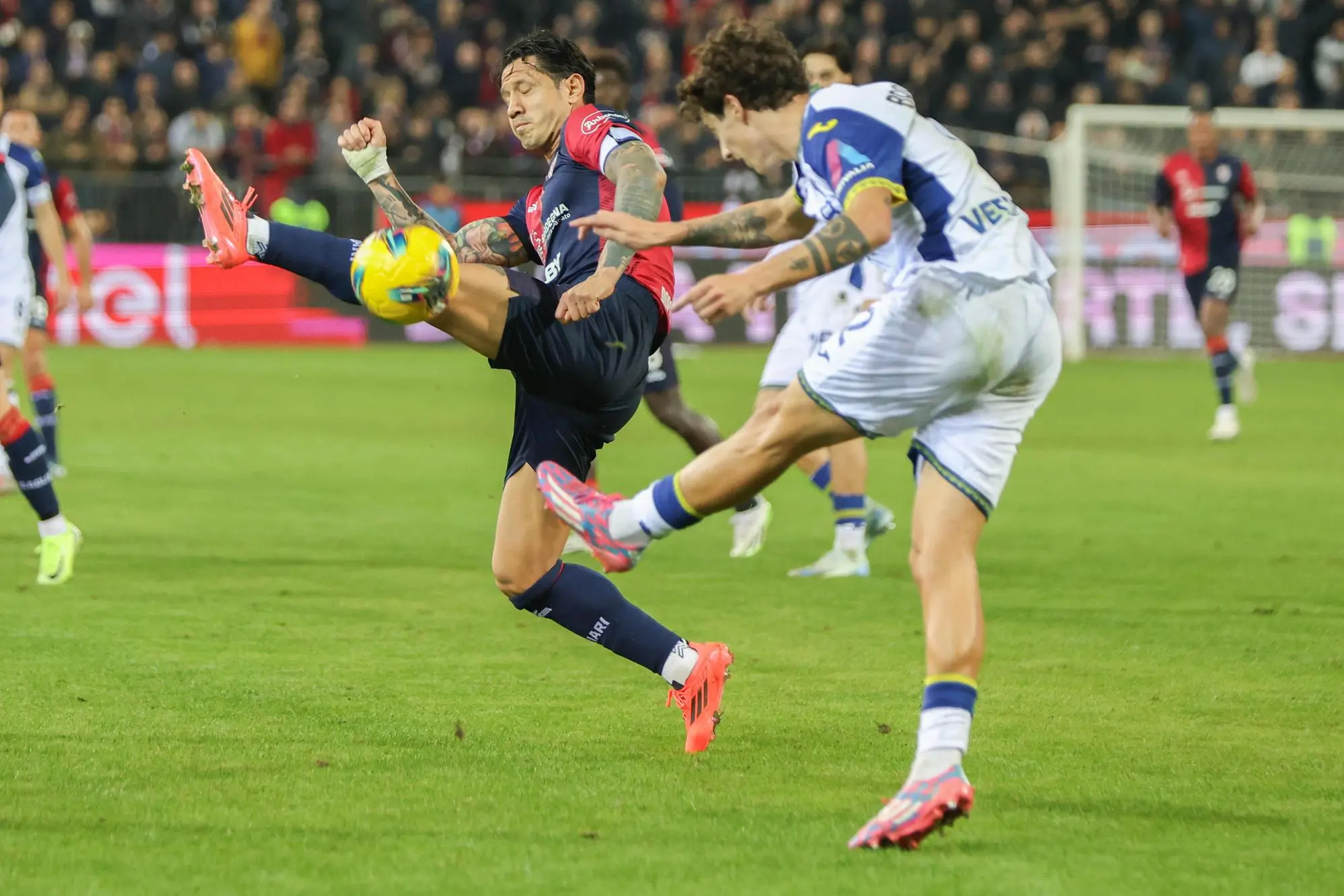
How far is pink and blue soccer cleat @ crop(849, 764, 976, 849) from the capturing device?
13.9ft

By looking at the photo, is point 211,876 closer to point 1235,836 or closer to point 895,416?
point 895,416

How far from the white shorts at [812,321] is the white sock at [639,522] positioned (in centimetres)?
425

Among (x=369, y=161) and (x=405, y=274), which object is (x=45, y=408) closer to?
(x=369, y=161)

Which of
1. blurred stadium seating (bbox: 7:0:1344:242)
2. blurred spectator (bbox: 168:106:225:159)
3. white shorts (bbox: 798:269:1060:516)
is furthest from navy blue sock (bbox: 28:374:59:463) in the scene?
blurred spectator (bbox: 168:106:225:159)

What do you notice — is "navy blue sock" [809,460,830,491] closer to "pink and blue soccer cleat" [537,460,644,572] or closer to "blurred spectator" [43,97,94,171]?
"pink and blue soccer cleat" [537,460,644,572]

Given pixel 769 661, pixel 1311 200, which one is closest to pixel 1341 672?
pixel 769 661

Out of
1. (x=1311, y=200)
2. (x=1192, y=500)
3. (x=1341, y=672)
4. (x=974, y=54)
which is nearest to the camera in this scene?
(x=1341, y=672)

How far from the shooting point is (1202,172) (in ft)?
56.5

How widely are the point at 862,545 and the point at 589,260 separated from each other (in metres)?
3.62

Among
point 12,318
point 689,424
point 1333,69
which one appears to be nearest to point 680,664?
point 689,424

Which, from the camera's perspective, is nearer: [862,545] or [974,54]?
[862,545]

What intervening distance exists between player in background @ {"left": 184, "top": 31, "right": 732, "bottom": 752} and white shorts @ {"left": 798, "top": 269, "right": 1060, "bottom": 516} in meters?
0.82

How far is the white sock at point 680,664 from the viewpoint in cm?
551

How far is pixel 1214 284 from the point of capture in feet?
53.3
